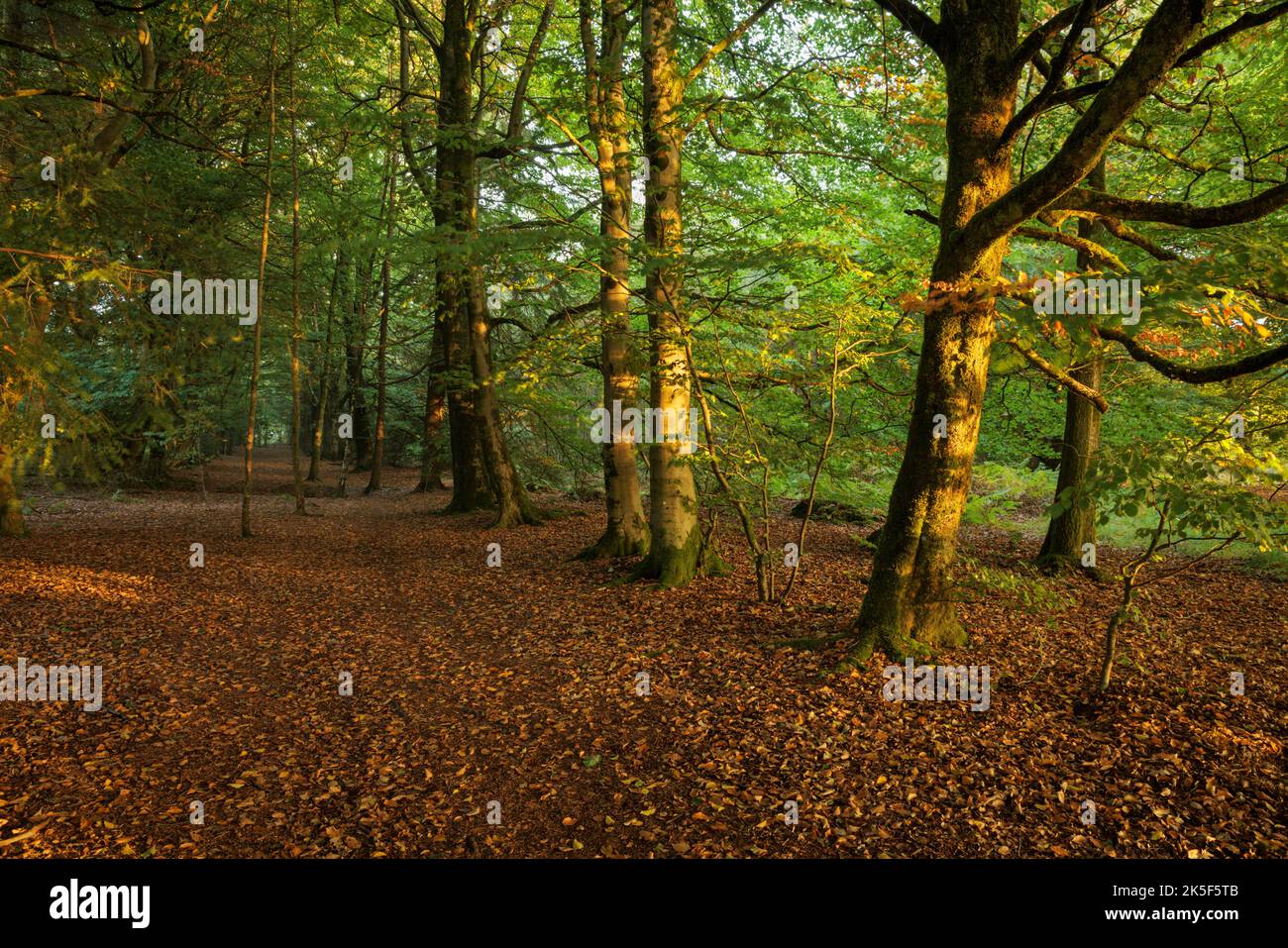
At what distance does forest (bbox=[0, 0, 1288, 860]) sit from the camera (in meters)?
3.84

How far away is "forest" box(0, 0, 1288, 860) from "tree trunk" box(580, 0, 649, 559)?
69mm

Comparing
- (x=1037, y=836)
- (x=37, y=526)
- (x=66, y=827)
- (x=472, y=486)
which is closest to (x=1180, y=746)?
(x=1037, y=836)

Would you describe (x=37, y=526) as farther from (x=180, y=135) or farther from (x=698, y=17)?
Answer: (x=698, y=17)

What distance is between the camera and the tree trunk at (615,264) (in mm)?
7699

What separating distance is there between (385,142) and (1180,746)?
43.1 ft

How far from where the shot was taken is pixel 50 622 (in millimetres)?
6711

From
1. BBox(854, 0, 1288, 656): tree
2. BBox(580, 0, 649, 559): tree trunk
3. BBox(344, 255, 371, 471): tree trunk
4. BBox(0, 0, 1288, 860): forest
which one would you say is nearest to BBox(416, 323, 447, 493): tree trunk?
BBox(344, 255, 371, 471): tree trunk

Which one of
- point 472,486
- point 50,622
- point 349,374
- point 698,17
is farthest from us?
point 349,374

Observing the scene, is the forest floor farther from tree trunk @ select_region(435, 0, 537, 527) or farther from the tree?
tree trunk @ select_region(435, 0, 537, 527)

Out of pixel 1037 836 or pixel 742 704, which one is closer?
pixel 1037 836

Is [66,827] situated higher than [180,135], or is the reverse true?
[180,135]

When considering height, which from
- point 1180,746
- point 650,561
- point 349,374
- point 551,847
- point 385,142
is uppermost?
point 385,142

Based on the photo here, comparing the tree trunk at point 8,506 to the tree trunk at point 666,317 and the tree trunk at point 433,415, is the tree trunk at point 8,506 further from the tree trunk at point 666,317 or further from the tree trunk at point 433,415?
the tree trunk at point 666,317

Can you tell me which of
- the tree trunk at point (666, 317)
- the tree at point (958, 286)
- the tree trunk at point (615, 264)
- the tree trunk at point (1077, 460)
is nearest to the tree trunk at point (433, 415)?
the tree trunk at point (615, 264)
